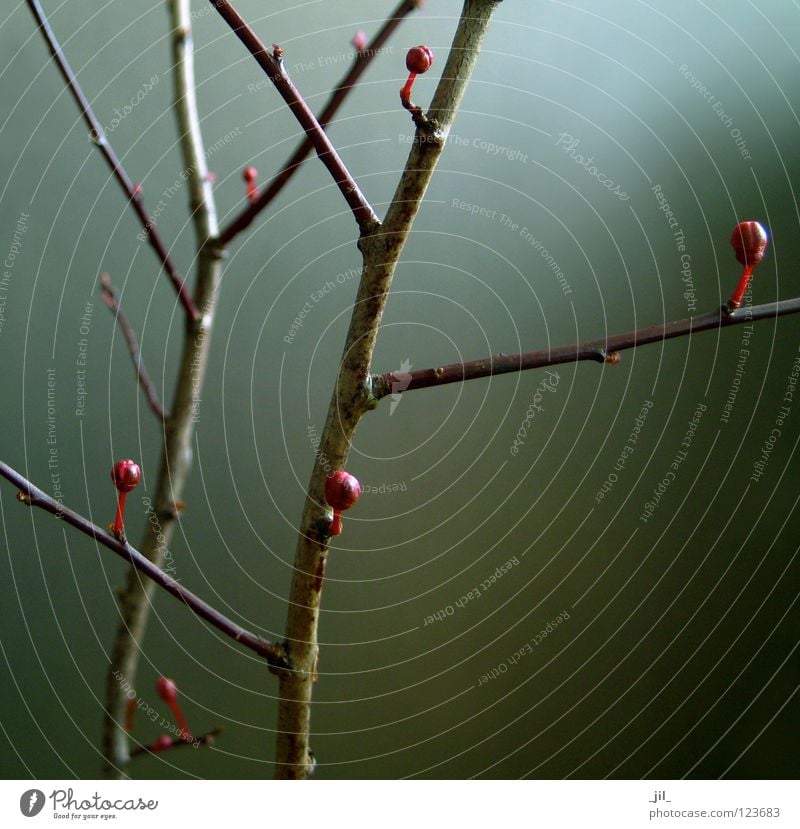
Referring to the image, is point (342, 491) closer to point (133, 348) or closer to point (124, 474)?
point (124, 474)

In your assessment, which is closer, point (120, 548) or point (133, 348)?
point (120, 548)

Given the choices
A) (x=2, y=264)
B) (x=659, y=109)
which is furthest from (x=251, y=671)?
(x=659, y=109)

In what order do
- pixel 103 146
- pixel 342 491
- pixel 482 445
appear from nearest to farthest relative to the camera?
1. pixel 342 491
2. pixel 103 146
3. pixel 482 445

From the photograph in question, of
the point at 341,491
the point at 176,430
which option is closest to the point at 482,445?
the point at 176,430

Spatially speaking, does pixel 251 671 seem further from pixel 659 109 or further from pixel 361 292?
pixel 659 109

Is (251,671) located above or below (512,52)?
below
